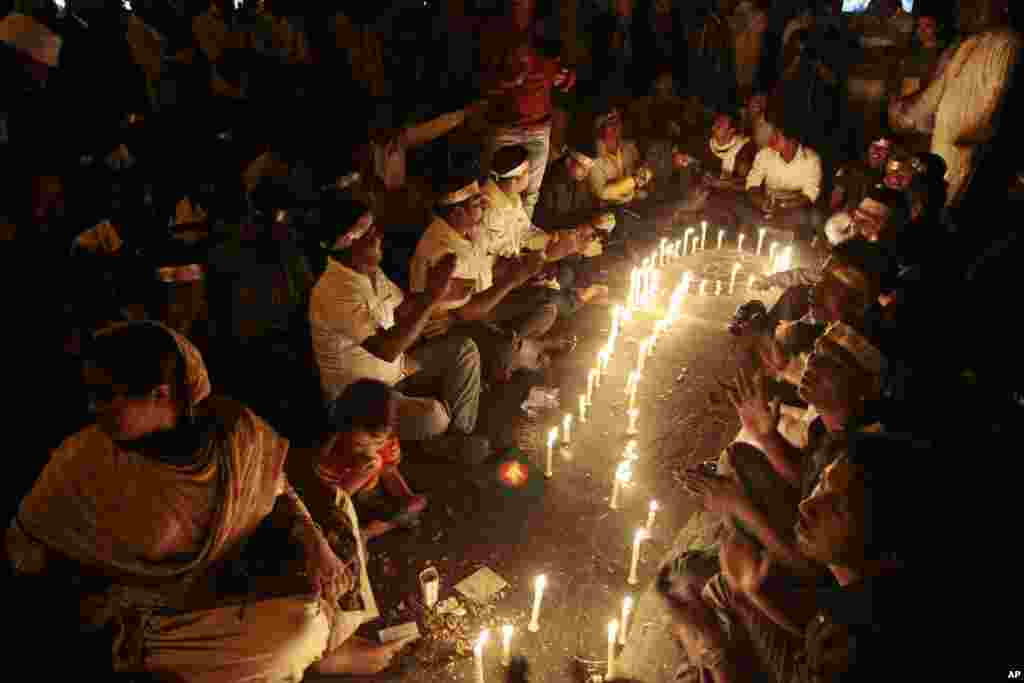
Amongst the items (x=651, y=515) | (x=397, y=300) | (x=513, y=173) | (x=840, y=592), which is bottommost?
(x=651, y=515)

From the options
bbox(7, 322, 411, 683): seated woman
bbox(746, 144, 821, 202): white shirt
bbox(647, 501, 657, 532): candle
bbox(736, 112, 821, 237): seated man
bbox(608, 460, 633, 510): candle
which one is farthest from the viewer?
bbox(746, 144, 821, 202): white shirt

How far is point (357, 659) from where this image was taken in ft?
10.1

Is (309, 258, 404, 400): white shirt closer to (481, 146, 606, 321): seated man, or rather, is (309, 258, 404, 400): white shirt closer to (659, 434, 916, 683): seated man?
(481, 146, 606, 321): seated man

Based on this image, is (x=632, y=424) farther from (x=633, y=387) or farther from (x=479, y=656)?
(x=479, y=656)

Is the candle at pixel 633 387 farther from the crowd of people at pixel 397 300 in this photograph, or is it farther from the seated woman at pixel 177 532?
the seated woman at pixel 177 532

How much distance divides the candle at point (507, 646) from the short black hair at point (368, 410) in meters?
1.21

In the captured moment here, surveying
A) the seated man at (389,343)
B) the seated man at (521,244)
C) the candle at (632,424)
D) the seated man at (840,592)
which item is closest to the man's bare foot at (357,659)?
the seated man at (389,343)

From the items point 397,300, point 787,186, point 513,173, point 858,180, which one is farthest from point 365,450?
point 858,180

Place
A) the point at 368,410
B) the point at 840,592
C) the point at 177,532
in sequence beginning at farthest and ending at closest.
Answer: the point at 368,410, the point at 177,532, the point at 840,592

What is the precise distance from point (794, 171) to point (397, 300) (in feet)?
18.6

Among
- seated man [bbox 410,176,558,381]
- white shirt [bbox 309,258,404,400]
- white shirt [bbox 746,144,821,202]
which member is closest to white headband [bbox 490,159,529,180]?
seated man [bbox 410,176,558,381]

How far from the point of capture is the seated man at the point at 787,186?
7738 millimetres

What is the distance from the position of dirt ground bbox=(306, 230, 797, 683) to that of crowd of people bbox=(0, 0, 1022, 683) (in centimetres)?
22

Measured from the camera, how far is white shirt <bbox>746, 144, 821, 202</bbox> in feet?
25.7
